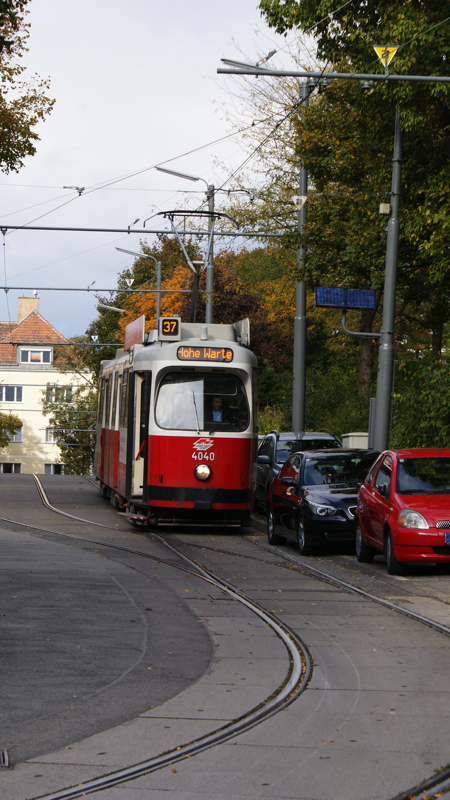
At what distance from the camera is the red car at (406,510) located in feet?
42.8

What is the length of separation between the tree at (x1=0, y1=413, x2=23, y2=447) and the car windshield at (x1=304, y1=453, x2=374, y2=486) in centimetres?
6159

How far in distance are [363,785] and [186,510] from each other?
1355 cm

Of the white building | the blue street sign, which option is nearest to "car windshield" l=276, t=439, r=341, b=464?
the blue street sign

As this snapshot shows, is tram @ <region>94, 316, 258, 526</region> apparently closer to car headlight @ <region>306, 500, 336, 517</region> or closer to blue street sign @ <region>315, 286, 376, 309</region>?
blue street sign @ <region>315, 286, 376, 309</region>

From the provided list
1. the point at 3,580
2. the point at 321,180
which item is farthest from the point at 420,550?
the point at 321,180

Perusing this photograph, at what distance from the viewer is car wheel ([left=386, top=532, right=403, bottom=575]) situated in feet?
43.9

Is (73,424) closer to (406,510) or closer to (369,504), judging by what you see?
(369,504)

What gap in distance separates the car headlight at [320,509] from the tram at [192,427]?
291 centimetres

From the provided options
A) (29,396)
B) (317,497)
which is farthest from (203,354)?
(29,396)

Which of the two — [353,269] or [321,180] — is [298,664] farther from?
[321,180]

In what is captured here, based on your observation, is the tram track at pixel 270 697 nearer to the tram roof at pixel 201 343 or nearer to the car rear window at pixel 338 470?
the car rear window at pixel 338 470

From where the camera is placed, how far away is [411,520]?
13148 millimetres

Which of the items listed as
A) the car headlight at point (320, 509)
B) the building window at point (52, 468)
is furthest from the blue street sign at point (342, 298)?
the building window at point (52, 468)

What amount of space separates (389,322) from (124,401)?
5.27 m
